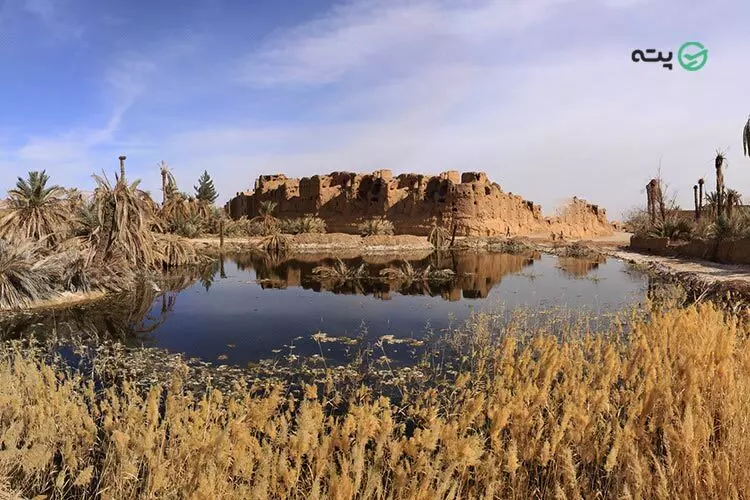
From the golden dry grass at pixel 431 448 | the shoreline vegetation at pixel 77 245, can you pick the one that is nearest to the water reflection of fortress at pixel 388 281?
the shoreline vegetation at pixel 77 245

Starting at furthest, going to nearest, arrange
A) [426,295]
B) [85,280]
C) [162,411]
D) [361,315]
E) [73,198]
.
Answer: [73,198], [426,295], [85,280], [361,315], [162,411]

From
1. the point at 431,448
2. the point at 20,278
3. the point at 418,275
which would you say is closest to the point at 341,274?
the point at 418,275

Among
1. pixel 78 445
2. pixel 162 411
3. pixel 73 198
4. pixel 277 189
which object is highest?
pixel 277 189

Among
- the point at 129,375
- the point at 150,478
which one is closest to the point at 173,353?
the point at 129,375

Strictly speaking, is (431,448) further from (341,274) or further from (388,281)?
(341,274)

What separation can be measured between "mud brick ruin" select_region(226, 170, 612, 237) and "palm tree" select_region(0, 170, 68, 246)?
33.9 metres

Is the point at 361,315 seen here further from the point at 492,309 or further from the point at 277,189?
the point at 277,189

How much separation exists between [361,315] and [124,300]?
6.22 metres

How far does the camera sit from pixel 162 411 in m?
5.35

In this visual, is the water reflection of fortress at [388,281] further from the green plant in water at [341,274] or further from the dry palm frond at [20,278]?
the dry palm frond at [20,278]

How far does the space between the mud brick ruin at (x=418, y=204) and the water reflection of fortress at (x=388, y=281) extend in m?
22.5

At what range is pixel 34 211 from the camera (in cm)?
1658

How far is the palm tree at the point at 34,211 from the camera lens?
16078 mm

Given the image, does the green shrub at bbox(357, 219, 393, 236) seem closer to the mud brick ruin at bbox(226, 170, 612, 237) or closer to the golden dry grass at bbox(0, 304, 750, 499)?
the mud brick ruin at bbox(226, 170, 612, 237)
